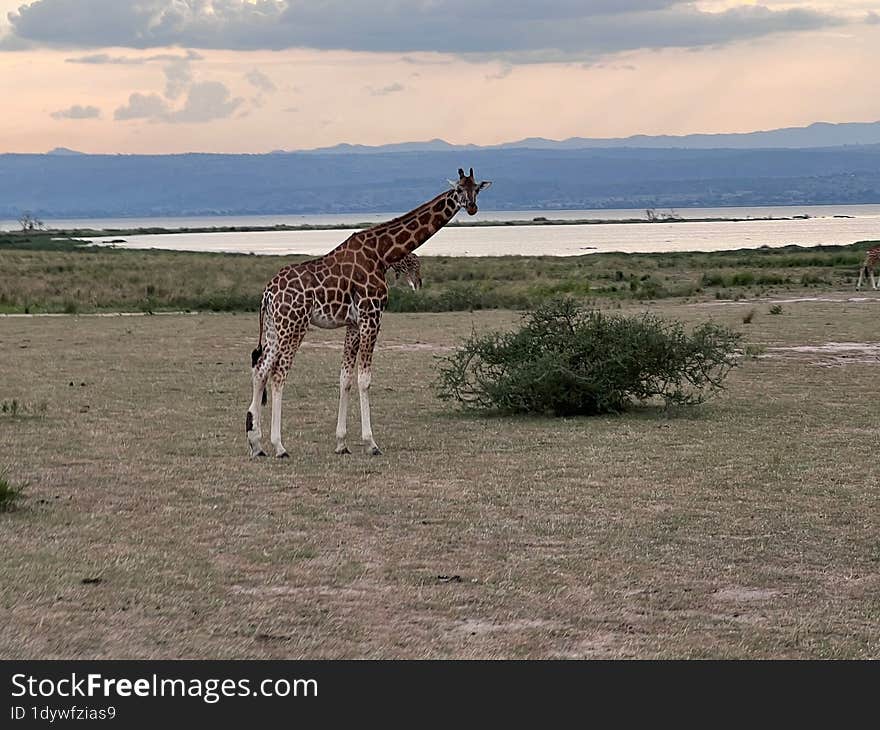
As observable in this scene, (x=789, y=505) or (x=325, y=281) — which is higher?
(x=325, y=281)

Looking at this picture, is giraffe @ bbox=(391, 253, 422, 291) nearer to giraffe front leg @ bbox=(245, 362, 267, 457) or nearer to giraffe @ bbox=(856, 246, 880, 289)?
giraffe front leg @ bbox=(245, 362, 267, 457)

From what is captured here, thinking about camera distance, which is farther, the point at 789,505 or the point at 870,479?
the point at 870,479

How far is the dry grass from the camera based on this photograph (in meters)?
7.21

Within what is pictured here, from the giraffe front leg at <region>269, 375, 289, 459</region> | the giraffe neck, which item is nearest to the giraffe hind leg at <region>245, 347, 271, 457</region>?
the giraffe front leg at <region>269, 375, 289, 459</region>

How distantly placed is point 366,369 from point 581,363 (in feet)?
10.9

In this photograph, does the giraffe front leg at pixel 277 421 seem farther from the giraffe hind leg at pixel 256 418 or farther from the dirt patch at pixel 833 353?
the dirt patch at pixel 833 353

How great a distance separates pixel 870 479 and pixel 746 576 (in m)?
3.76

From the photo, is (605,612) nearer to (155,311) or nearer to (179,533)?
(179,533)

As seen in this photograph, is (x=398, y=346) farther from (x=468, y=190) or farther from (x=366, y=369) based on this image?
(x=468, y=190)

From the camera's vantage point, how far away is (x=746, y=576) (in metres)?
8.47

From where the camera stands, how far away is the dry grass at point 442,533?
23.7ft
